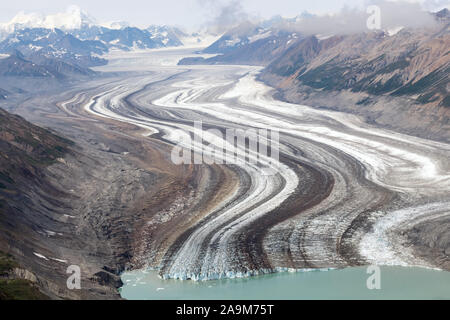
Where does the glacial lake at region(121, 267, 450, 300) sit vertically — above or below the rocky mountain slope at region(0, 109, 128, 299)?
below

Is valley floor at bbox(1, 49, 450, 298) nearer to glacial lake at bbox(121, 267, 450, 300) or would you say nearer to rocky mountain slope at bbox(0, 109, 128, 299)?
rocky mountain slope at bbox(0, 109, 128, 299)

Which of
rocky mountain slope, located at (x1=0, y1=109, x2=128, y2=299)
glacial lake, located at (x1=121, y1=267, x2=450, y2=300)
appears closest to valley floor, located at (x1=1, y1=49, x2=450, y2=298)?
rocky mountain slope, located at (x1=0, y1=109, x2=128, y2=299)

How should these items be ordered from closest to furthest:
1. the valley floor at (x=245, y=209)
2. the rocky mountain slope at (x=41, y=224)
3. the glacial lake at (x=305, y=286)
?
the rocky mountain slope at (x=41, y=224)
the glacial lake at (x=305, y=286)
the valley floor at (x=245, y=209)

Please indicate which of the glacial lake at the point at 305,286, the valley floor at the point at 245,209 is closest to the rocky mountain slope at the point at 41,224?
the valley floor at the point at 245,209

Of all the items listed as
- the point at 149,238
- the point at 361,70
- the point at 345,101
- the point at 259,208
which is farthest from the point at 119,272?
the point at 361,70

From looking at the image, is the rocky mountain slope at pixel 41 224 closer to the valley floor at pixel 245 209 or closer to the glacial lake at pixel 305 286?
the valley floor at pixel 245 209

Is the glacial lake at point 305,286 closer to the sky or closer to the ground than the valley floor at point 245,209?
closer to the ground

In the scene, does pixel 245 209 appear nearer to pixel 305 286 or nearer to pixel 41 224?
pixel 305 286

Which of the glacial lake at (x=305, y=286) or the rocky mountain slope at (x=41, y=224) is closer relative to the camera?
the rocky mountain slope at (x=41, y=224)
